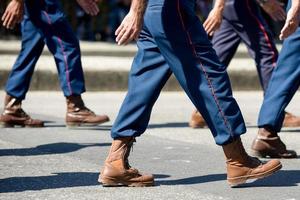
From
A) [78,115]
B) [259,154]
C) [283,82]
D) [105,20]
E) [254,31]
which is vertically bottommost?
[105,20]

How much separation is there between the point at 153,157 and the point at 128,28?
4.83ft

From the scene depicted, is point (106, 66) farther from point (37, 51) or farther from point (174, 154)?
point (174, 154)

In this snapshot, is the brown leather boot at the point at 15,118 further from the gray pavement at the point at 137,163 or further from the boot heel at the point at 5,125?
the gray pavement at the point at 137,163

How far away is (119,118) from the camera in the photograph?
205 inches

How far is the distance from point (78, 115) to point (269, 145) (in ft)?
6.79

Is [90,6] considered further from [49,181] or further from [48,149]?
[49,181]

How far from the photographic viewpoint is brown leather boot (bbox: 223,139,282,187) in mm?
5113

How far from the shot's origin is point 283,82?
233 inches

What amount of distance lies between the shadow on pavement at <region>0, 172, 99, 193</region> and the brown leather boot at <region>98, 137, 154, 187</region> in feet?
0.32

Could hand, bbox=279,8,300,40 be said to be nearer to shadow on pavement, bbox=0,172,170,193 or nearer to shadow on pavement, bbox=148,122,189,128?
shadow on pavement, bbox=0,172,170,193

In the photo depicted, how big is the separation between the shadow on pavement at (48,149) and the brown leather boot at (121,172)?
117cm

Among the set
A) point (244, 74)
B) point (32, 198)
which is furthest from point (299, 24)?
point (244, 74)

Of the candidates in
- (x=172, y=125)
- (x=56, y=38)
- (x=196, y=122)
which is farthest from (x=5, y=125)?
(x=196, y=122)

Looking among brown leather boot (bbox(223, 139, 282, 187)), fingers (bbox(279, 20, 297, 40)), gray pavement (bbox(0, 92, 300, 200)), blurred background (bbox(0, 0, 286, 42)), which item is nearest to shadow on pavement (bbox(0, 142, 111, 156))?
gray pavement (bbox(0, 92, 300, 200))
